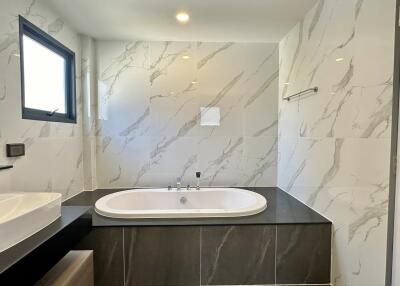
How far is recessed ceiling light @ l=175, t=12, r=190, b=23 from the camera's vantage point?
229 cm

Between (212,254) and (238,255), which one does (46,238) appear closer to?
(212,254)

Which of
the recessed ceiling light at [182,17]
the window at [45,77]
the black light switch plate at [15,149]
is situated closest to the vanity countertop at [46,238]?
the black light switch plate at [15,149]

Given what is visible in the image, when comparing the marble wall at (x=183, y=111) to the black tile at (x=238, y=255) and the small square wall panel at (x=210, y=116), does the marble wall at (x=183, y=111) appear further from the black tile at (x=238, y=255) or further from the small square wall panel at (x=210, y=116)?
the black tile at (x=238, y=255)

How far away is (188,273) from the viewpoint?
1.88 m

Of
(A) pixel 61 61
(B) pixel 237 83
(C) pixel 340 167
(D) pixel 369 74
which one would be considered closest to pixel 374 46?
(D) pixel 369 74

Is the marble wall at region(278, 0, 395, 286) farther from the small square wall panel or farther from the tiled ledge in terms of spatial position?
the small square wall panel

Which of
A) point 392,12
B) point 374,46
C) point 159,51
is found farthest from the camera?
point 159,51

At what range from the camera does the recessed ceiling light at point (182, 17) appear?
2289 mm

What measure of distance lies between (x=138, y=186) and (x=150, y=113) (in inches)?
35.0

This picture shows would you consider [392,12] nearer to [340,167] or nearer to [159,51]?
[340,167]

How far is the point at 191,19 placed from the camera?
2.39 meters

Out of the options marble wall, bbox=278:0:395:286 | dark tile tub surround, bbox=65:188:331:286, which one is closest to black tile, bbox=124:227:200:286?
dark tile tub surround, bbox=65:188:331:286

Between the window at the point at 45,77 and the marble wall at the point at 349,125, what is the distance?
2.29 m

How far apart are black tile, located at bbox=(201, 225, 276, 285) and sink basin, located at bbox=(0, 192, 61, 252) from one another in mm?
1019
